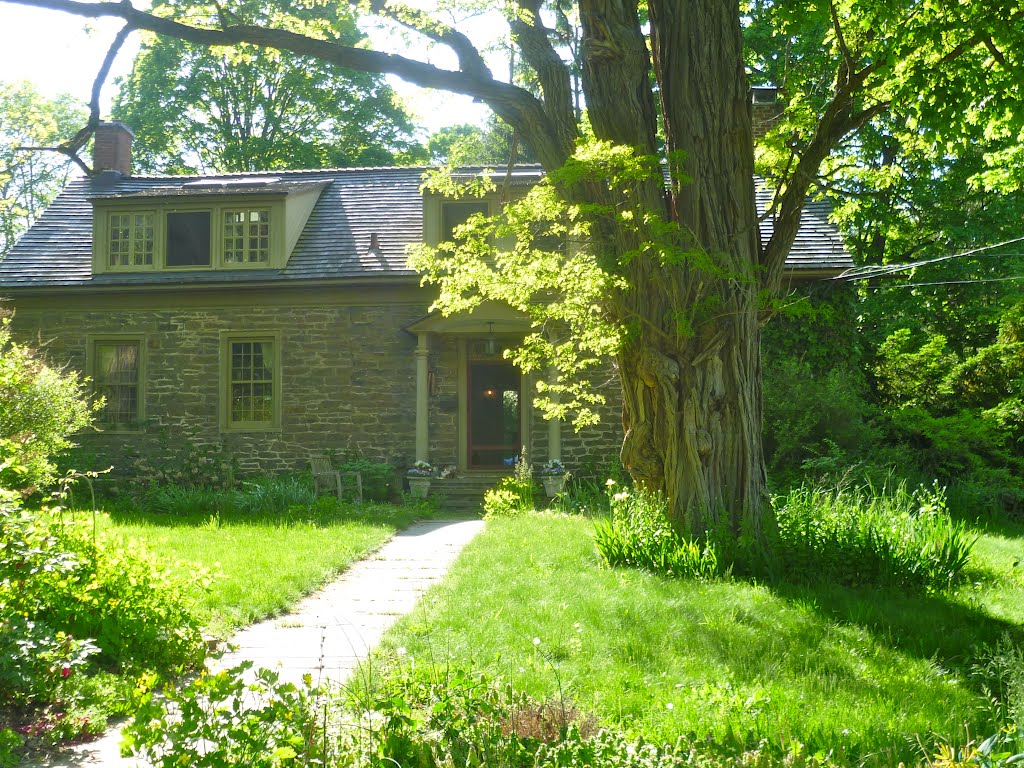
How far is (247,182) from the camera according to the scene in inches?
686

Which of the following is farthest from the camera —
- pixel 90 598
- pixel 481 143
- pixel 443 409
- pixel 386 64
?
pixel 481 143

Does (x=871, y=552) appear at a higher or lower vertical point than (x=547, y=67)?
lower

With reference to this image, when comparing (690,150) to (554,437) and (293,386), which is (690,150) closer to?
(554,437)

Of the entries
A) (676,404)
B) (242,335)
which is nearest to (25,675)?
(676,404)

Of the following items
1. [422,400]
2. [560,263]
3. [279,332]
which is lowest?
[422,400]

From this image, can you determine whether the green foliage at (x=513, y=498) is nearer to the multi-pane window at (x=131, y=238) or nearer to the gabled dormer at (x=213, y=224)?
the gabled dormer at (x=213, y=224)

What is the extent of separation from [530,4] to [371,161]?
21132 mm

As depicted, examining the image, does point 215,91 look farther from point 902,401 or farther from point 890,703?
point 890,703

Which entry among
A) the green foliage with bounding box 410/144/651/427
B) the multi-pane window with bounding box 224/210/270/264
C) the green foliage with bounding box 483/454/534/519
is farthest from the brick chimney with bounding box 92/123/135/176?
the green foliage with bounding box 410/144/651/427

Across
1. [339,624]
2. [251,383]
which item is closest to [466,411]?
[251,383]

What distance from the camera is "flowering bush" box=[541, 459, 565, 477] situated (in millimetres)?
14558

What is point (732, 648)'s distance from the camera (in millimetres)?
5422

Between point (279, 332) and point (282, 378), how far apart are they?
85cm

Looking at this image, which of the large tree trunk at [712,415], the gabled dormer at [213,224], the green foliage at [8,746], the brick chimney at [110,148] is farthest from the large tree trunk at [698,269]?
the brick chimney at [110,148]
